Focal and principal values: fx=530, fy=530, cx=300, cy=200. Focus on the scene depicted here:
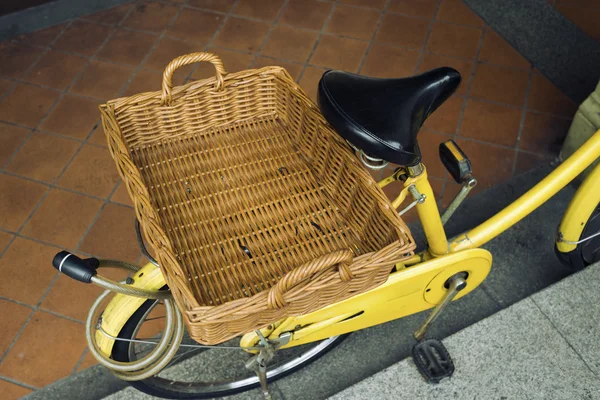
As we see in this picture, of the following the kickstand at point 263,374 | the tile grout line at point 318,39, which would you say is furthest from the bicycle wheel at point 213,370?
the tile grout line at point 318,39

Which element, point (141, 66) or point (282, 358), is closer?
point (282, 358)

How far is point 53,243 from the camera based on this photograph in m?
2.41

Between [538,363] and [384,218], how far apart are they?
1155mm

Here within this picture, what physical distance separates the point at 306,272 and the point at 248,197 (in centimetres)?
38

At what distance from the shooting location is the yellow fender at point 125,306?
4.88 feet

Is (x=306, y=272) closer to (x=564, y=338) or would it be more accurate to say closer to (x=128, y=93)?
(x=564, y=338)

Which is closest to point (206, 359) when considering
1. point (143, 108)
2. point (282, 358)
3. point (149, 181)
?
point (282, 358)

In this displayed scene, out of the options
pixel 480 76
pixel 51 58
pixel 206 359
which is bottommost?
pixel 206 359

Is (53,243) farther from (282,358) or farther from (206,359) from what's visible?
(282,358)

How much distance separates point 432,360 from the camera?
78.2 inches

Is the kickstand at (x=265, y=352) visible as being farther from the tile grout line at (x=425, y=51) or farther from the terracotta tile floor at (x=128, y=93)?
the tile grout line at (x=425, y=51)

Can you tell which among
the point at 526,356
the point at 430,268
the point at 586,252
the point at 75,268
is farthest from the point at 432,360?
the point at 75,268

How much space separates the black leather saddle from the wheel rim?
963mm

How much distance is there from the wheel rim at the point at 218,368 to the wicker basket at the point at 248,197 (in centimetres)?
79
